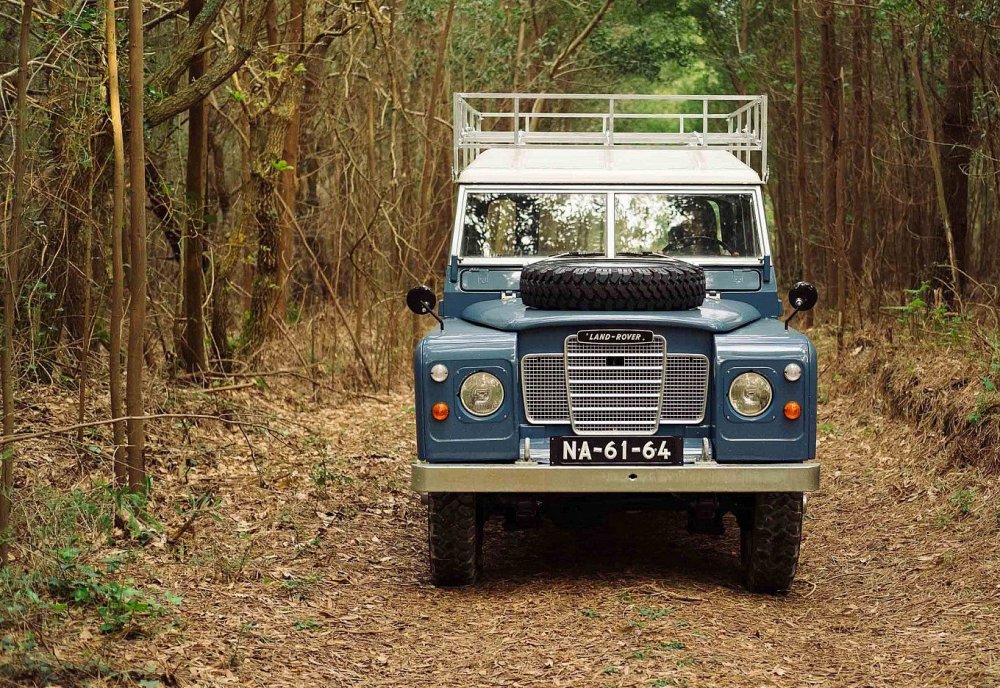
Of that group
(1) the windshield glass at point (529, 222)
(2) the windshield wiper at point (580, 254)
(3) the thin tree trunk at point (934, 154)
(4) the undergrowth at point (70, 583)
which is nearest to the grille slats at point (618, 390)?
(2) the windshield wiper at point (580, 254)

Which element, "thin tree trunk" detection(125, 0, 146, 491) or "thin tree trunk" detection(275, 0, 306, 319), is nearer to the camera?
"thin tree trunk" detection(125, 0, 146, 491)

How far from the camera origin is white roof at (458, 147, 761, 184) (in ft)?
24.2

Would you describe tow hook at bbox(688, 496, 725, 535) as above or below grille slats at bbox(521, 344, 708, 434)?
below

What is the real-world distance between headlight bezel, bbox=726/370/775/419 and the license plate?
0.32m

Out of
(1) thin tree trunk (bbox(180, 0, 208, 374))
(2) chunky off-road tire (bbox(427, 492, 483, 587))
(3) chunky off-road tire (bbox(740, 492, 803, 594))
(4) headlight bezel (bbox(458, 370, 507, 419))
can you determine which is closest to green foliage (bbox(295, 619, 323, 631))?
(2) chunky off-road tire (bbox(427, 492, 483, 587))

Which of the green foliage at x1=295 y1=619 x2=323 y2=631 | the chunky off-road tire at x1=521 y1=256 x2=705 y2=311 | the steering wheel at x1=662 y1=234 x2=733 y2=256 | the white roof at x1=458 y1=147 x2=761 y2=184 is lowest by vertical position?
the green foliage at x1=295 y1=619 x2=323 y2=631

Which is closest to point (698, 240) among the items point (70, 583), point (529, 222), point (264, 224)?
point (529, 222)

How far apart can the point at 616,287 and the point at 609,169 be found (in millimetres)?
1477

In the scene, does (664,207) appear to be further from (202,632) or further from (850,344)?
(850,344)

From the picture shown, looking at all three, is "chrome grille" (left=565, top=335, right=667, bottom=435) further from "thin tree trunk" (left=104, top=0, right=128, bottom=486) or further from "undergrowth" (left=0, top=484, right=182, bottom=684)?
"thin tree trunk" (left=104, top=0, right=128, bottom=486)

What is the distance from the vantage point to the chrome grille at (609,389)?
6.16 m

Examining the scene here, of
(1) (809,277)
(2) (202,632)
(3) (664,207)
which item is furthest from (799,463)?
(1) (809,277)

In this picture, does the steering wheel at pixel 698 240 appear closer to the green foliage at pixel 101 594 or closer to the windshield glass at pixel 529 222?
the windshield glass at pixel 529 222

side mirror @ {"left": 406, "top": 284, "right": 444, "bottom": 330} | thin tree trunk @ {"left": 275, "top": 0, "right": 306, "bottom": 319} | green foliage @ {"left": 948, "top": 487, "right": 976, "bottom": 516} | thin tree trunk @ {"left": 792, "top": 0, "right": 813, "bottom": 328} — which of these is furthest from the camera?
thin tree trunk @ {"left": 792, "top": 0, "right": 813, "bottom": 328}
